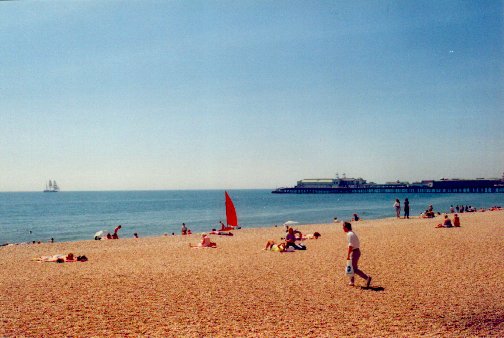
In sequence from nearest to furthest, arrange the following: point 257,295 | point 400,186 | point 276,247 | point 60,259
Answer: point 257,295 → point 60,259 → point 276,247 → point 400,186

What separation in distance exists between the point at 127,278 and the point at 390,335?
658 cm

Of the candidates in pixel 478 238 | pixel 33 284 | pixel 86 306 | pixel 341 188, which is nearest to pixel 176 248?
pixel 33 284

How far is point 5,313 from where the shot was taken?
7.09 m

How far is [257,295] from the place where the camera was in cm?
845

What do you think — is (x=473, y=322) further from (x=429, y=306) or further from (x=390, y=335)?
(x=390, y=335)

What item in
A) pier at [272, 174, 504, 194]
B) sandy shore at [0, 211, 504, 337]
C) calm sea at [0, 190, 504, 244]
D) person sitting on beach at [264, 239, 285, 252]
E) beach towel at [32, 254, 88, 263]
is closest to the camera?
sandy shore at [0, 211, 504, 337]

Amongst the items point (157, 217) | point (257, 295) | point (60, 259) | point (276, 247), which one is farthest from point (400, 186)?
point (257, 295)

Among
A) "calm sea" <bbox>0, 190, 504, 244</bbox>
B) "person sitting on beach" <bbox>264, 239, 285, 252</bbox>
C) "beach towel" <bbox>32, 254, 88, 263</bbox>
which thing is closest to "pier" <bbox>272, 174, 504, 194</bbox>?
"calm sea" <bbox>0, 190, 504, 244</bbox>

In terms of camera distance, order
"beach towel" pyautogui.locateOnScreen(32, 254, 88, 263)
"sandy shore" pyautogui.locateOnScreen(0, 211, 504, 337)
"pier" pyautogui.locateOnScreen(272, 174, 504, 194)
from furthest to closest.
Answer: "pier" pyautogui.locateOnScreen(272, 174, 504, 194), "beach towel" pyautogui.locateOnScreen(32, 254, 88, 263), "sandy shore" pyautogui.locateOnScreen(0, 211, 504, 337)

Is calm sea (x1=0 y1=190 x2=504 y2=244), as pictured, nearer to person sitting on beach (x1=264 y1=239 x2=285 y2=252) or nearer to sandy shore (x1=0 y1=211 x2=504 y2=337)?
person sitting on beach (x1=264 y1=239 x2=285 y2=252)

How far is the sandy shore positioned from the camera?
6430mm

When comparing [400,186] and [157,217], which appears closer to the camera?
[157,217]

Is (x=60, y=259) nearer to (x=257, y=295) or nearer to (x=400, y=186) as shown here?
(x=257, y=295)

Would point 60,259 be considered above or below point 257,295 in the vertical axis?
below
